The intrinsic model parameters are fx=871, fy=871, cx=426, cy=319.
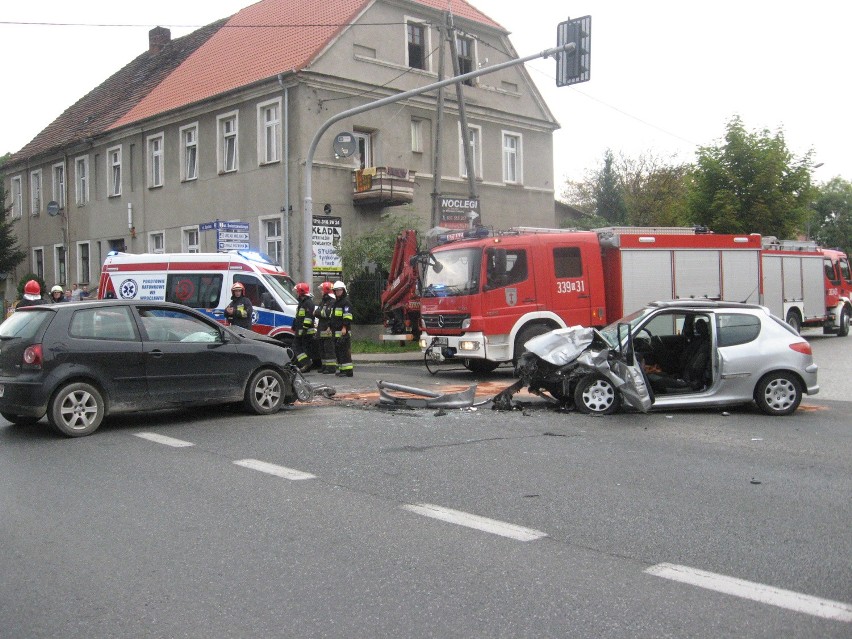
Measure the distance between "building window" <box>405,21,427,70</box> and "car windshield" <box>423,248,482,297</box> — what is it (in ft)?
49.2

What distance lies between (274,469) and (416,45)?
24.4m

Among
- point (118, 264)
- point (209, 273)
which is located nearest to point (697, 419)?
point (209, 273)

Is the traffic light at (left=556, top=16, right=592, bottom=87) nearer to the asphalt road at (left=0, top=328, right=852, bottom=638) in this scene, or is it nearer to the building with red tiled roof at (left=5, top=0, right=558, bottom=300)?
the building with red tiled roof at (left=5, top=0, right=558, bottom=300)

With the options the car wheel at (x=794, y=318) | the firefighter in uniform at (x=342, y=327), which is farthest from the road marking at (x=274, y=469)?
the car wheel at (x=794, y=318)

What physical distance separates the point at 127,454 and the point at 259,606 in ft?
14.9

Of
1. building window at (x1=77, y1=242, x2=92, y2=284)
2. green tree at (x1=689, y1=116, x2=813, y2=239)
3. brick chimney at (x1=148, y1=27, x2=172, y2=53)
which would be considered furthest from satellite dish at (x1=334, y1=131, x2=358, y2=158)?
brick chimney at (x1=148, y1=27, x2=172, y2=53)

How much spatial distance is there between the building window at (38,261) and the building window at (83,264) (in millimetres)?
3705

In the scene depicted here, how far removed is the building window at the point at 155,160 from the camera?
3183 centimetres

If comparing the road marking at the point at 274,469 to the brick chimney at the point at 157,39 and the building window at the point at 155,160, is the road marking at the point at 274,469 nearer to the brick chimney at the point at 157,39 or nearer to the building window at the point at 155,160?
the building window at the point at 155,160

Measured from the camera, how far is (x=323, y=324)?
614 inches

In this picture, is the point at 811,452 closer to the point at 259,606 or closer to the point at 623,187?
the point at 259,606

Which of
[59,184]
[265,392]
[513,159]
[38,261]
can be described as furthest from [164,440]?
[38,261]

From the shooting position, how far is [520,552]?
5.17 m

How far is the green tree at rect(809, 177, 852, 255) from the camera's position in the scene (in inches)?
2928
